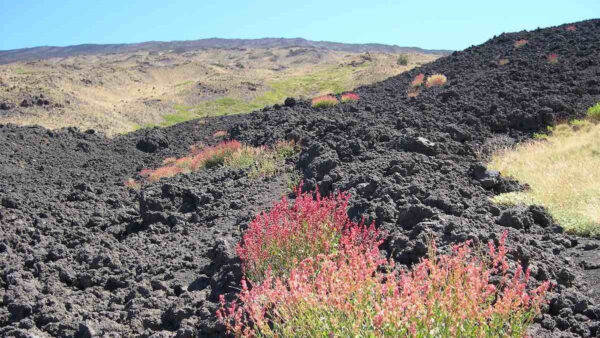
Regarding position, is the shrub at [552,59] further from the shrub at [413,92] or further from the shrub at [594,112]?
the shrub at [594,112]

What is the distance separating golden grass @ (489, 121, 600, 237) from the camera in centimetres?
649

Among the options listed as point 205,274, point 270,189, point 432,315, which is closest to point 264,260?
point 205,274

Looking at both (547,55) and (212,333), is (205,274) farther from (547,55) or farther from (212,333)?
(547,55)

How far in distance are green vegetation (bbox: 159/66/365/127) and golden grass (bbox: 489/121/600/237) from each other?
86.7ft

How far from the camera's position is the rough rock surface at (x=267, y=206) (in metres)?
4.97

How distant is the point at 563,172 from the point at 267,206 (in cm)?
470

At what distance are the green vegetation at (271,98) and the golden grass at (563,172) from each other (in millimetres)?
26414

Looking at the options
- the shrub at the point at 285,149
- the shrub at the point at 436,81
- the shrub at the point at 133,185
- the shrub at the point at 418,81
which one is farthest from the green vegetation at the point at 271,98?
the shrub at the point at 285,149

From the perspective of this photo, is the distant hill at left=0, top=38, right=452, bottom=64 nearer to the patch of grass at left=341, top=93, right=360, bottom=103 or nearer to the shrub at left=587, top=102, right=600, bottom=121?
the patch of grass at left=341, top=93, right=360, bottom=103

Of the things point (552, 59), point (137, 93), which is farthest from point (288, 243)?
point (137, 93)

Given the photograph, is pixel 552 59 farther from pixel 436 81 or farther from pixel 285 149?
pixel 285 149

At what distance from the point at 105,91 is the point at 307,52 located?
77464 mm

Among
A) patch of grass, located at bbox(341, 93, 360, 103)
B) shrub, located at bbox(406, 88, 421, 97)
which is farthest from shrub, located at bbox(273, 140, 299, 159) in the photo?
patch of grass, located at bbox(341, 93, 360, 103)

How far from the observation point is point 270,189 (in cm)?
914
